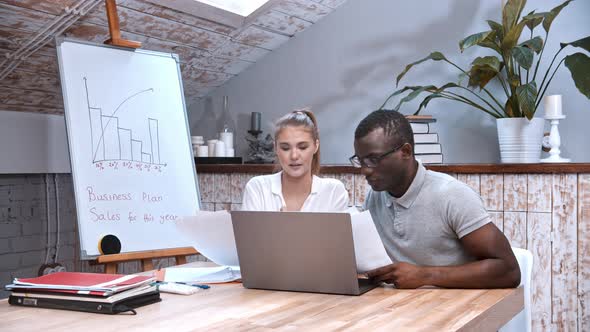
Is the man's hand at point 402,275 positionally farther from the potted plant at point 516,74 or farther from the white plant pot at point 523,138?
the white plant pot at point 523,138

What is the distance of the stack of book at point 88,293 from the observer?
136 centimetres

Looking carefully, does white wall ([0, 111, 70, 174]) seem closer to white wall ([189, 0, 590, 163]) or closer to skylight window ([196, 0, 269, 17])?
white wall ([189, 0, 590, 163])

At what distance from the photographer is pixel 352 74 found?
3588 millimetres

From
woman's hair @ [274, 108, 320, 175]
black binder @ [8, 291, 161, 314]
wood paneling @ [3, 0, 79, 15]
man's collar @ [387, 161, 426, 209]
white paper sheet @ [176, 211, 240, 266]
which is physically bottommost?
black binder @ [8, 291, 161, 314]

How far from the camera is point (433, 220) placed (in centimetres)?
165

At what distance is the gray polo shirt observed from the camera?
62.8 inches

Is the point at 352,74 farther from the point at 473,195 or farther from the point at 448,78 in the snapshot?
the point at 473,195

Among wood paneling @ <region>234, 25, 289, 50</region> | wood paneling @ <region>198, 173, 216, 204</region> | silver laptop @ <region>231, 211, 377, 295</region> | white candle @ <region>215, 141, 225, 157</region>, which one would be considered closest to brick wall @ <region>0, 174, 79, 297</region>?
wood paneling @ <region>198, 173, 216, 204</region>

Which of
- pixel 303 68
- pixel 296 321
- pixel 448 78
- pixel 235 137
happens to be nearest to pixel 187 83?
pixel 235 137

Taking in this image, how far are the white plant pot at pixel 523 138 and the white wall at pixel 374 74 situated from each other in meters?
0.26

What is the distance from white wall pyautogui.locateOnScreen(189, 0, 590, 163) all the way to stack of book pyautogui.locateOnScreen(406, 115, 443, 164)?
0.76 ft

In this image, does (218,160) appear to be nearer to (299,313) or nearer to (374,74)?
(374,74)

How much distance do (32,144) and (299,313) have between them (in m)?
2.53

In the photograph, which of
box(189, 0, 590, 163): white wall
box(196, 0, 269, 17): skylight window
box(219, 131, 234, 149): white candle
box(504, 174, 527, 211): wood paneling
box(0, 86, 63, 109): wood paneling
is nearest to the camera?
box(504, 174, 527, 211): wood paneling
